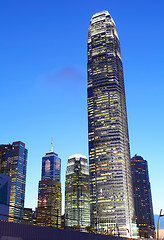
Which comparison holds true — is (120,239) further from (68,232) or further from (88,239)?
(68,232)

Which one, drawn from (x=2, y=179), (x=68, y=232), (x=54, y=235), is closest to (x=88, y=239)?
(x=68, y=232)

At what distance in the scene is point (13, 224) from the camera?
87.7 ft

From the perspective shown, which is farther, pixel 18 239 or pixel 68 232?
pixel 68 232

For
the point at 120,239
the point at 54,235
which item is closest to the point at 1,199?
the point at 120,239

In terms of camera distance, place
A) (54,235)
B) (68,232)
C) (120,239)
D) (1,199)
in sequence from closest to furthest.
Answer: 1. (54,235)
2. (68,232)
3. (120,239)
4. (1,199)

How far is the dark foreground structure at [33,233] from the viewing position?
1019 inches

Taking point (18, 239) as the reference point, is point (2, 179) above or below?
above

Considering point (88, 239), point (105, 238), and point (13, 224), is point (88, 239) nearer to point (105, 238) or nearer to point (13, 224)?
point (105, 238)

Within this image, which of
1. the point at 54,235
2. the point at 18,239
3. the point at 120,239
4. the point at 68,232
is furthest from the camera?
the point at 120,239

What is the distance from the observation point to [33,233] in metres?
29.0

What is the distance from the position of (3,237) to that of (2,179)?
119m

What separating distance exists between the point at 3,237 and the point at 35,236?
4725 mm

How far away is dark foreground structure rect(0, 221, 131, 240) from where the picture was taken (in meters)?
25.9

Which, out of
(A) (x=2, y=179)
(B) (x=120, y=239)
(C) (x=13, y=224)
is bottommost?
(B) (x=120, y=239)
